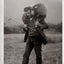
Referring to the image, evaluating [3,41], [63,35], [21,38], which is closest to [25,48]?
[21,38]

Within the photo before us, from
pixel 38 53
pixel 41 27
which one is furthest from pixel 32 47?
pixel 41 27

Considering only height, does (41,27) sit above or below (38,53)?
above

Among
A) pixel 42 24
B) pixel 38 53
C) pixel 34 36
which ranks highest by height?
pixel 42 24

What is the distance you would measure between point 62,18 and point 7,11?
533 millimetres

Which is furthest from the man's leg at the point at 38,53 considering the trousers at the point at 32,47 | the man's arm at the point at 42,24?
the man's arm at the point at 42,24

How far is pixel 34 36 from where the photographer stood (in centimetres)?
138

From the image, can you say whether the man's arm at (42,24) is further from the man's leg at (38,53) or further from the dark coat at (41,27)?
the man's leg at (38,53)

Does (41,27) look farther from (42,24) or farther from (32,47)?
(32,47)

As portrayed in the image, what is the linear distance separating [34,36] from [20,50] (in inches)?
7.4

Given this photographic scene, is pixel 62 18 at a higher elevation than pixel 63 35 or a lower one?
higher

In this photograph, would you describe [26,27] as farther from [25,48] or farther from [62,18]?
[62,18]

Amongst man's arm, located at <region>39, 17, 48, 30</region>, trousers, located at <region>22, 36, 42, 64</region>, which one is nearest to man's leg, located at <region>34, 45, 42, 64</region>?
trousers, located at <region>22, 36, 42, 64</region>

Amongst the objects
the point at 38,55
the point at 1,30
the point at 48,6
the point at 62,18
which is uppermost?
the point at 48,6

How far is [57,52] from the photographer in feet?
4.56
